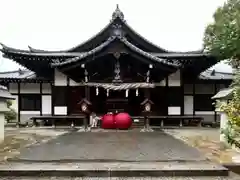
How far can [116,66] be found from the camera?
1708 cm

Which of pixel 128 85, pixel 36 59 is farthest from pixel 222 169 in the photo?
pixel 36 59

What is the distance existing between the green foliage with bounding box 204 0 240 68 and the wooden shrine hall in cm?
131

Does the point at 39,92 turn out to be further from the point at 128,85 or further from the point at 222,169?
the point at 222,169

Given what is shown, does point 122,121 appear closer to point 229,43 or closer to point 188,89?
point 229,43

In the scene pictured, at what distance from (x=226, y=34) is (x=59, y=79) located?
10173 millimetres

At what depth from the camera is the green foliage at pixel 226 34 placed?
11720 mm

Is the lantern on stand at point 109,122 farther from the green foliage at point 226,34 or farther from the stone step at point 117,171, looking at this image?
the stone step at point 117,171

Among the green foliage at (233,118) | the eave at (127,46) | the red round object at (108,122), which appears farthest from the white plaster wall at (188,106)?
the green foliage at (233,118)

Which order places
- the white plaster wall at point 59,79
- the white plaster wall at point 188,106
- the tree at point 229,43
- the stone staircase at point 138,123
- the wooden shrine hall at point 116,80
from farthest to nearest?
the white plaster wall at point 188,106 < the white plaster wall at point 59,79 < the stone staircase at point 138,123 < the wooden shrine hall at point 116,80 < the tree at point 229,43

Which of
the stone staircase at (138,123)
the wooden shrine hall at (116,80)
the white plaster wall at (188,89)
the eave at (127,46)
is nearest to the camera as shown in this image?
the eave at (127,46)

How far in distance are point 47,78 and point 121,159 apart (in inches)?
522

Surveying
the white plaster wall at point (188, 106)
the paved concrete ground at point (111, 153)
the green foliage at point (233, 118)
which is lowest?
the paved concrete ground at point (111, 153)

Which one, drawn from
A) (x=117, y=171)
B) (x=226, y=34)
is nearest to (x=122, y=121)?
(x=226, y=34)

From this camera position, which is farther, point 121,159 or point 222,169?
point 121,159
